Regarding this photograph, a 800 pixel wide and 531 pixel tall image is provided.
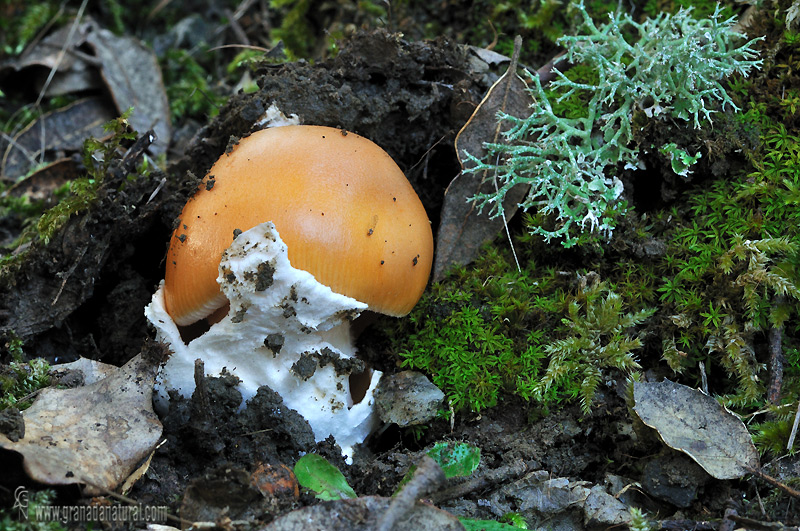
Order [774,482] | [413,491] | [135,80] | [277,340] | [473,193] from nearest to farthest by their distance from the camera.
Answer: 1. [413,491]
2. [774,482]
3. [277,340]
4. [473,193]
5. [135,80]

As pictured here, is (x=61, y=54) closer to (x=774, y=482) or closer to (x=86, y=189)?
(x=86, y=189)

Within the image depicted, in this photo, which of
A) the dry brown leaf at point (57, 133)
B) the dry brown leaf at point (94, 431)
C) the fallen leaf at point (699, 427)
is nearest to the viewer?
the dry brown leaf at point (94, 431)

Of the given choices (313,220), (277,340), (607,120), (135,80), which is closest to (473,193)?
(607,120)

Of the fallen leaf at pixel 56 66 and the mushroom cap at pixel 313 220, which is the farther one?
the fallen leaf at pixel 56 66

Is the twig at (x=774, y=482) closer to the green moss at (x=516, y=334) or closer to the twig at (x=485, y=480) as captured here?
the green moss at (x=516, y=334)

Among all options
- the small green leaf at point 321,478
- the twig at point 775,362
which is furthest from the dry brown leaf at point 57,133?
the twig at point 775,362

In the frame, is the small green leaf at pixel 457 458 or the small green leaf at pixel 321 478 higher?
the small green leaf at pixel 321 478
